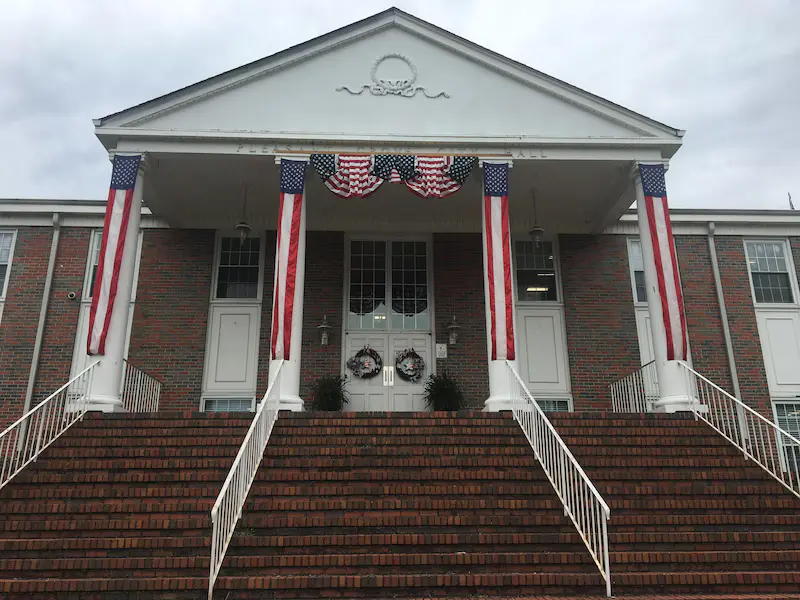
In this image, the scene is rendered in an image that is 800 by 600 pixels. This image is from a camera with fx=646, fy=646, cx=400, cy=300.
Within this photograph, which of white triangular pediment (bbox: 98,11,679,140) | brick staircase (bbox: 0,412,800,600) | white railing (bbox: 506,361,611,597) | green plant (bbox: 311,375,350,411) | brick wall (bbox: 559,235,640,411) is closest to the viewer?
brick staircase (bbox: 0,412,800,600)

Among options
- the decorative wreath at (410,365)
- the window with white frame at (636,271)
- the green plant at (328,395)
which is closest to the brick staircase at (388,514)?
the green plant at (328,395)

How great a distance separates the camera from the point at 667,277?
11.4 m

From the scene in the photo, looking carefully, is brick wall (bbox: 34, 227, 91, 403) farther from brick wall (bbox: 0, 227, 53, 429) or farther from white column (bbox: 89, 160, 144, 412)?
white column (bbox: 89, 160, 144, 412)

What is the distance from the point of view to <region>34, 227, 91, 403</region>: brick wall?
532 inches

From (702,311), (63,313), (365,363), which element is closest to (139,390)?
(63,313)

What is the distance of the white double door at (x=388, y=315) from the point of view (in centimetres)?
1372

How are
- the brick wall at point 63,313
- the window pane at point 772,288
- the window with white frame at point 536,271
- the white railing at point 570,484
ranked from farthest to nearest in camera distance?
the window pane at point 772,288, the window with white frame at point 536,271, the brick wall at point 63,313, the white railing at point 570,484

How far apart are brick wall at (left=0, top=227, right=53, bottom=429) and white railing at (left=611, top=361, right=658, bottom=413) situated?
12358 mm

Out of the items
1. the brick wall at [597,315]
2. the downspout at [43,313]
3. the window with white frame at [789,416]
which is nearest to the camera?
the downspout at [43,313]

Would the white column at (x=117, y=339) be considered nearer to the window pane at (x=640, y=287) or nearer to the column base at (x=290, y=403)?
the column base at (x=290, y=403)

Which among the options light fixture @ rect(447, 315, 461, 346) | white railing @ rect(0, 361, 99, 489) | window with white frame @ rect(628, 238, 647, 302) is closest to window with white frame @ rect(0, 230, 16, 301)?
white railing @ rect(0, 361, 99, 489)

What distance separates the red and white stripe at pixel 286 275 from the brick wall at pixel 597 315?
21.5 ft

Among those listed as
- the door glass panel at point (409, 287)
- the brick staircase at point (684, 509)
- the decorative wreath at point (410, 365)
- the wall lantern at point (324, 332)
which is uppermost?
the door glass panel at point (409, 287)

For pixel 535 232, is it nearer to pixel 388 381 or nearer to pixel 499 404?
pixel 388 381
